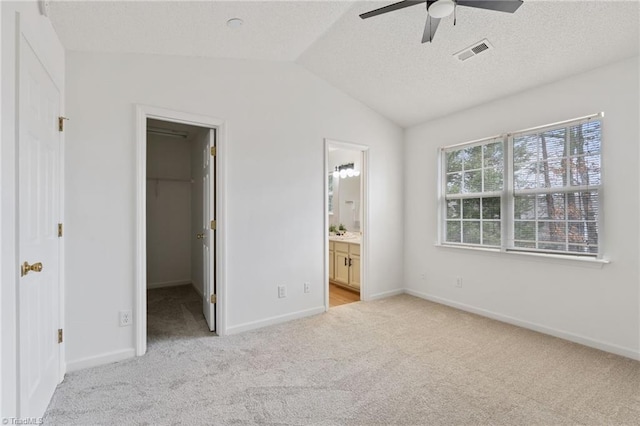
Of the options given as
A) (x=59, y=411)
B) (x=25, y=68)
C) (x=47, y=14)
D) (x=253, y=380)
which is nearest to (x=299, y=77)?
(x=47, y=14)

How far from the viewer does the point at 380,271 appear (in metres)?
4.49

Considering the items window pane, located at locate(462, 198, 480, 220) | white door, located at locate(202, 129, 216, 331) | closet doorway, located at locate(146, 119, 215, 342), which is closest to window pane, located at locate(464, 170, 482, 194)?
window pane, located at locate(462, 198, 480, 220)

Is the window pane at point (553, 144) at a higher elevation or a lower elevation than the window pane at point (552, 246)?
higher

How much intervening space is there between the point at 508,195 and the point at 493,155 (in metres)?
0.52

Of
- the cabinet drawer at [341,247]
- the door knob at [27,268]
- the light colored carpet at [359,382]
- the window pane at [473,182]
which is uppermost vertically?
the window pane at [473,182]

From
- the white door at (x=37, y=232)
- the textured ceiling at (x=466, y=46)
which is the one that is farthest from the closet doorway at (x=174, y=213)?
the textured ceiling at (x=466, y=46)

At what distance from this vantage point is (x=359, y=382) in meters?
2.28

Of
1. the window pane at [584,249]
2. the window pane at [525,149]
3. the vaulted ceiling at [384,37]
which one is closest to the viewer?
the vaulted ceiling at [384,37]

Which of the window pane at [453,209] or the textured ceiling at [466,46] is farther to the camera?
the window pane at [453,209]

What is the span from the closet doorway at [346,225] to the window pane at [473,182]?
1289 mm

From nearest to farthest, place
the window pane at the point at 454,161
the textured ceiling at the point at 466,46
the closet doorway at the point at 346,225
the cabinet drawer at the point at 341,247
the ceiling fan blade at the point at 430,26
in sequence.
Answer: the ceiling fan blade at the point at 430,26, the textured ceiling at the point at 466,46, the window pane at the point at 454,161, the closet doorway at the point at 346,225, the cabinet drawer at the point at 341,247

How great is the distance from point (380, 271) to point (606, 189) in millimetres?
2610

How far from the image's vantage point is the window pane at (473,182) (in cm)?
386

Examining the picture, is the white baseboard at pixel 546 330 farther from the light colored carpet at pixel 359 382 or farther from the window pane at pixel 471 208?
the window pane at pixel 471 208
